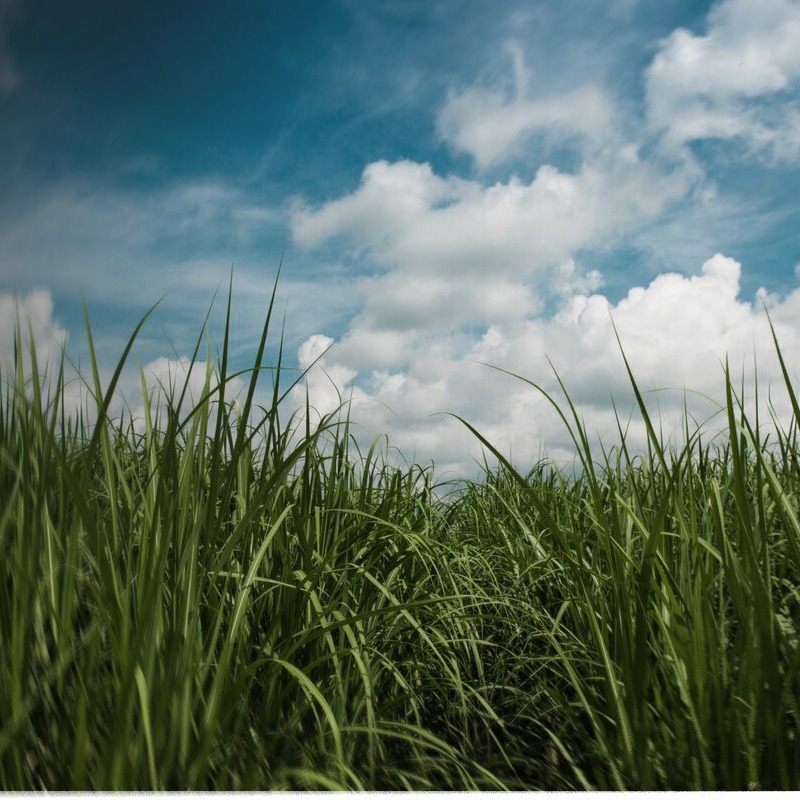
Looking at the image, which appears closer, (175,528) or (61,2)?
(175,528)

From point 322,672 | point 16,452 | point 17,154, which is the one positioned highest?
point 17,154

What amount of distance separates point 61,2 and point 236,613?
1718 mm

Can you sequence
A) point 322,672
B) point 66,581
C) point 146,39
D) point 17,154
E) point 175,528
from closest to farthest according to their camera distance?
1. point 66,581
2. point 175,528
3. point 322,672
4. point 17,154
5. point 146,39

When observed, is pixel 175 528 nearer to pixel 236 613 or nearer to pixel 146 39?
pixel 236 613

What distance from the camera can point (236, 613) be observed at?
120 cm

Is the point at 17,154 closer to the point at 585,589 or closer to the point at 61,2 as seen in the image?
the point at 61,2

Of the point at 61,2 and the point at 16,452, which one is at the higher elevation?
the point at 61,2

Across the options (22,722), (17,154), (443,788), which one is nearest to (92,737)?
(22,722)

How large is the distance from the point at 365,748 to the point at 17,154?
169cm

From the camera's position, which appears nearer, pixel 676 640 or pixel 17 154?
pixel 676 640

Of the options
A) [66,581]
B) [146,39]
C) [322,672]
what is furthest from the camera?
[146,39]

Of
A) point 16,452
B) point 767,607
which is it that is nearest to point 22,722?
point 16,452

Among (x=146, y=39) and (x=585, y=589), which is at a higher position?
(x=146, y=39)

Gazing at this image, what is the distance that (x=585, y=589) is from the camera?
4.61ft
